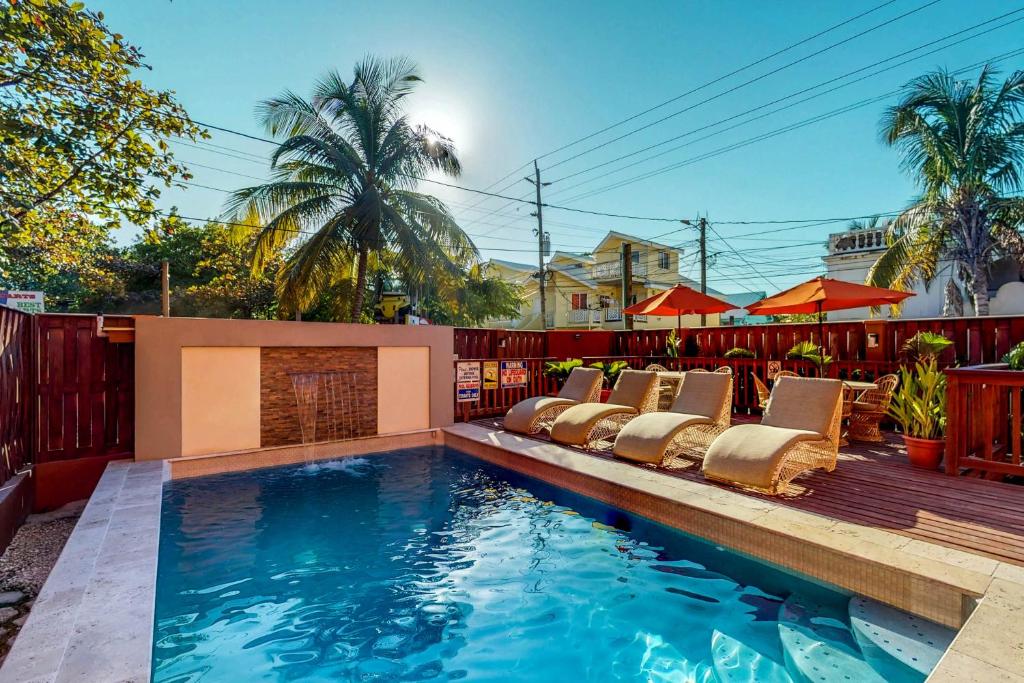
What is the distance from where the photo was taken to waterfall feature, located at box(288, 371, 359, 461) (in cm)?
772

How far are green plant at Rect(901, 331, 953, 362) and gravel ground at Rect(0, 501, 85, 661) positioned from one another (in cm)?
976

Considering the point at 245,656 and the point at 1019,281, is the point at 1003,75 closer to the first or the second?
the point at 1019,281

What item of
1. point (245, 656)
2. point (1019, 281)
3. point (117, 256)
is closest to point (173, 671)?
point (245, 656)

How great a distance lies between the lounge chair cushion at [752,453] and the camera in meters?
4.51

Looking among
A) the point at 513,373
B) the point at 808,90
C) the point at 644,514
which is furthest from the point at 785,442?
the point at 808,90

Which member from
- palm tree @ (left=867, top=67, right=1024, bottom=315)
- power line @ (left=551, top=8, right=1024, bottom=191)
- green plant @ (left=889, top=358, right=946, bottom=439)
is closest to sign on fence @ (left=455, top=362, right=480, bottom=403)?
green plant @ (left=889, top=358, right=946, bottom=439)

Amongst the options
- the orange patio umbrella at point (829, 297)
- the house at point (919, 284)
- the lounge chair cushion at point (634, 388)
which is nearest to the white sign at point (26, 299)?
the lounge chair cushion at point (634, 388)

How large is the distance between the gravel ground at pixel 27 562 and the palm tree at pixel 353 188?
23.5 ft

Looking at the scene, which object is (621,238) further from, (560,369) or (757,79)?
(560,369)

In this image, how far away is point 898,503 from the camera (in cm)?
417

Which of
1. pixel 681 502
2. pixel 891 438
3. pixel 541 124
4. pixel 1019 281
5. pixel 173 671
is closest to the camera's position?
pixel 173 671

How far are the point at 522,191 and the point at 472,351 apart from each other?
532 inches

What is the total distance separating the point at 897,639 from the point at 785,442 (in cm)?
197

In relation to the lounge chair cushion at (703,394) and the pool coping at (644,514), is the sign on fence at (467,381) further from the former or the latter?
the lounge chair cushion at (703,394)
